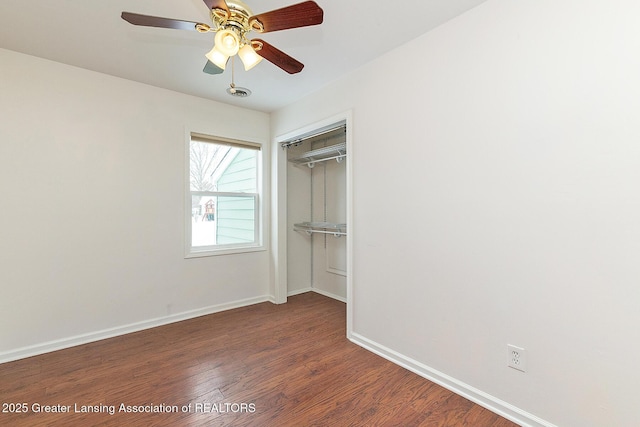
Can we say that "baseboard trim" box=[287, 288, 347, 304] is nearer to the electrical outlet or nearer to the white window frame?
the white window frame

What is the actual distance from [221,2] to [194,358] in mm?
2495

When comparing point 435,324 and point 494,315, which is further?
point 435,324

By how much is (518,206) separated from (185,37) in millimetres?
2562

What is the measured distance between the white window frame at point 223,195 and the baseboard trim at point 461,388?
1916 millimetres

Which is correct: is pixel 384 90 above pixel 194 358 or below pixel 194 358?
above

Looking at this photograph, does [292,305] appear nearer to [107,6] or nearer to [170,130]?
[170,130]

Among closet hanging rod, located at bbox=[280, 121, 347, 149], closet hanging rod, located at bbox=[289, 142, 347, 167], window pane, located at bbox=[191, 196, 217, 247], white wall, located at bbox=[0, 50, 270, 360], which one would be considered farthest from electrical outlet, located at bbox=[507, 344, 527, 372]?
window pane, located at bbox=[191, 196, 217, 247]

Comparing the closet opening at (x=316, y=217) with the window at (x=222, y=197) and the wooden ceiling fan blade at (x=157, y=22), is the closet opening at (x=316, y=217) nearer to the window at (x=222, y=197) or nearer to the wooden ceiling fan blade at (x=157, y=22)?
the window at (x=222, y=197)

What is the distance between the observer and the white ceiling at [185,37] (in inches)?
72.9

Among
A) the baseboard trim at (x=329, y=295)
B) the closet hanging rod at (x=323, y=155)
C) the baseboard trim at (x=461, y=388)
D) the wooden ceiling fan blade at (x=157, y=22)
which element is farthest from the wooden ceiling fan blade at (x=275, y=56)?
the baseboard trim at (x=329, y=295)

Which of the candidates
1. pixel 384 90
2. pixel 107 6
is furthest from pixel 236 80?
pixel 384 90

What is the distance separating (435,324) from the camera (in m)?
2.10

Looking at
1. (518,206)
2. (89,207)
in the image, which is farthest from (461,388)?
(89,207)

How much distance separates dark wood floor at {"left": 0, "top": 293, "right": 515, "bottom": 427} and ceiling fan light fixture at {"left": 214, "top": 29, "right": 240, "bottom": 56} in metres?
2.07
